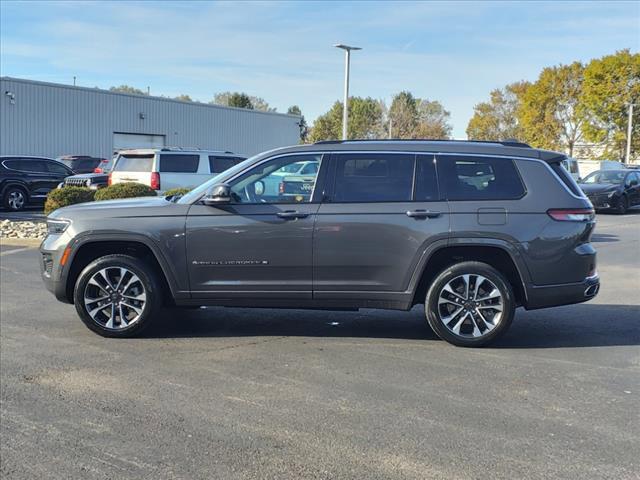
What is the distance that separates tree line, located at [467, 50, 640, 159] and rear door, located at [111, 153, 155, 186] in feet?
121

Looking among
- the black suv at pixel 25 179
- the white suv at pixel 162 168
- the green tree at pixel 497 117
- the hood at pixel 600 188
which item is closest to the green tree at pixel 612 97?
the green tree at pixel 497 117

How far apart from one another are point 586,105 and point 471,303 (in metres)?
44.1

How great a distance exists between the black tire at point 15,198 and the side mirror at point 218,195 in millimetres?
15764

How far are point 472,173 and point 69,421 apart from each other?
3.88m

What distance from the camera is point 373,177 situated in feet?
19.5

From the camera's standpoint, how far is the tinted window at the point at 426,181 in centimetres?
586

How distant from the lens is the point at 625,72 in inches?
1695

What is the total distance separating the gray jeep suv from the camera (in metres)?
5.77

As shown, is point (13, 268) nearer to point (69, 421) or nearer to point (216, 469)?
point (69, 421)

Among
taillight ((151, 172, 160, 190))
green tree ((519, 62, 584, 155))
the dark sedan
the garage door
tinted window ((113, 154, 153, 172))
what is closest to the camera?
taillight ((151, 172, 160, 190))

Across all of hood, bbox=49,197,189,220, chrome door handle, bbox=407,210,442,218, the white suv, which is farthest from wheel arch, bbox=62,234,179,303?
the white suv

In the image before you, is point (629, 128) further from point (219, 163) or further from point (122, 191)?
point (122, 191)

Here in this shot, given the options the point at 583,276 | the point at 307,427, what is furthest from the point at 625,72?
the point at 307,427

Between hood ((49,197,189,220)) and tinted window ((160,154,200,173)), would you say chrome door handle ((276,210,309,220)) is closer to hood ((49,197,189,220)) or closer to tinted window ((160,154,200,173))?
hood ((49,197,189,220))
